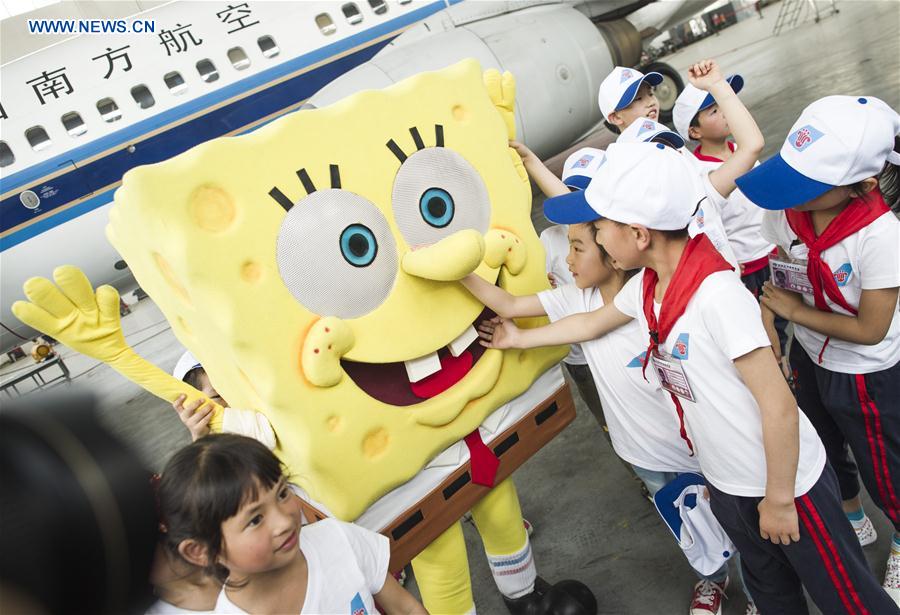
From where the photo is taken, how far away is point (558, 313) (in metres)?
1.86

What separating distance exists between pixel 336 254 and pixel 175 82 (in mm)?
5518

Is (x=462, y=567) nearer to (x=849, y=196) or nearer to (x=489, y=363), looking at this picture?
(x=489, y=363)

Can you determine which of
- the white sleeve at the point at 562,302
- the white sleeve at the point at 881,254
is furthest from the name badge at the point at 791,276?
the white sleeve at the point at 562,302

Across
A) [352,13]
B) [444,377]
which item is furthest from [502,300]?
[352,13]

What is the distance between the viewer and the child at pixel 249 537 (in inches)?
42.4

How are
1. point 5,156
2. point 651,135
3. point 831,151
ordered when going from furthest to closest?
1. point 5,156
2. point 651,135
3. point 831,151

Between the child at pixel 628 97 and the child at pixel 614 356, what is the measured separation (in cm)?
91

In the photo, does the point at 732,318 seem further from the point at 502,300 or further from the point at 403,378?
the point at 403,378

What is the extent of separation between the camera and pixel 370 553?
133 centimetres

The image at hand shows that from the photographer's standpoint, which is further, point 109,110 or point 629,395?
point 109,110

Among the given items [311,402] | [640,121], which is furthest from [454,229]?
[640,121]

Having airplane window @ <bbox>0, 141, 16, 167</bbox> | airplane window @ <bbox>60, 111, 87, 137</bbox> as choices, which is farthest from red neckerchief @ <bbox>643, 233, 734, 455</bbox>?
airplane window @ <bbox>0, 141, 16, 167</bbox>

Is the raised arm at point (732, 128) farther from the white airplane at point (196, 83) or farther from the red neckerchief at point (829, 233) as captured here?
the white airplane at point (196, 83)

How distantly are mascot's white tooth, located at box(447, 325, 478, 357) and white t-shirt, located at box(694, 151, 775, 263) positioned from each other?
43.0 inches
